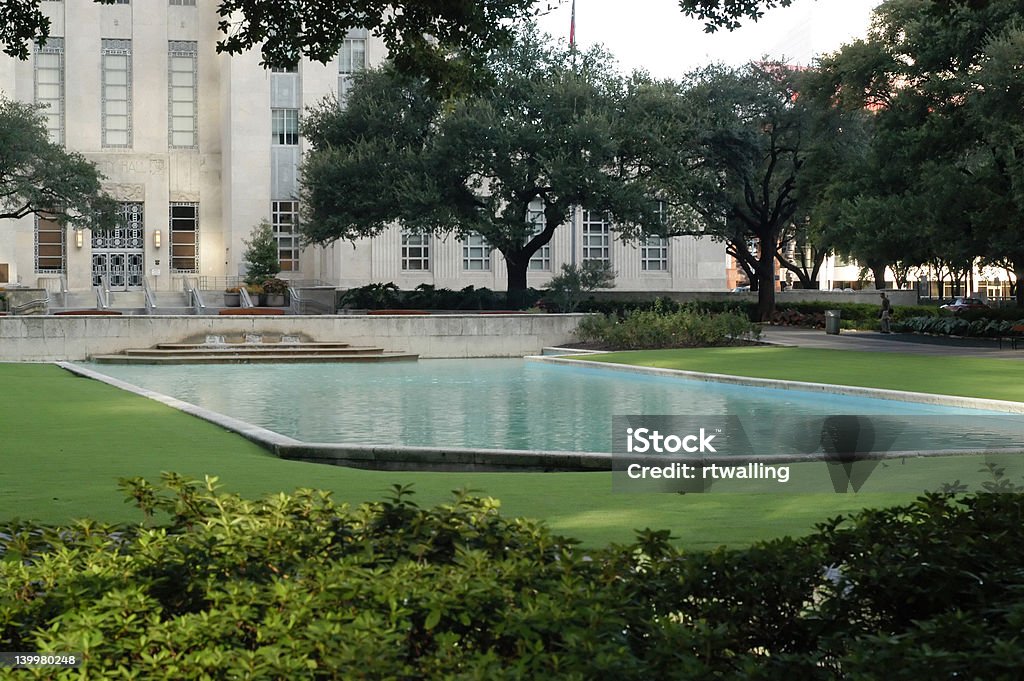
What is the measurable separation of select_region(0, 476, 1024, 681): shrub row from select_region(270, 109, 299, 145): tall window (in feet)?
185

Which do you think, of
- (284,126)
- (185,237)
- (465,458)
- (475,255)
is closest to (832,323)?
(475,255)

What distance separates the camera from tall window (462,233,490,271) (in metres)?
60.0

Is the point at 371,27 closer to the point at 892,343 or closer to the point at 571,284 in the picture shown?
the point at 892,343

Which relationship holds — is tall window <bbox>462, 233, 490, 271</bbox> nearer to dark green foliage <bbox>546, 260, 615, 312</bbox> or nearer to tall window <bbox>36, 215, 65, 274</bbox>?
dark green foliage <bbox>546, 260, 615, 312</bbox>

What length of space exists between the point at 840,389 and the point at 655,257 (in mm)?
42672

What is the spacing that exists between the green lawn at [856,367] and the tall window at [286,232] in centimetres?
3197

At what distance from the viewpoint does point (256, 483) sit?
10.6 meters

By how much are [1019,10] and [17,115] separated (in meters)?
35.3

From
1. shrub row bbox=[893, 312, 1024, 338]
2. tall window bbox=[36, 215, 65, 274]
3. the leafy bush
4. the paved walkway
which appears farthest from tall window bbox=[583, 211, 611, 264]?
the leafy bush

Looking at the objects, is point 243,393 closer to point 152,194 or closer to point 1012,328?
point 1012,328

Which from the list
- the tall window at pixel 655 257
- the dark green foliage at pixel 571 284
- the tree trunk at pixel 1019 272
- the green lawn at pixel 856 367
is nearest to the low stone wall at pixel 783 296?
the tall window at pixel 655 257

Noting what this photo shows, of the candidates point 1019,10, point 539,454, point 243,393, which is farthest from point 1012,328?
point 539,454

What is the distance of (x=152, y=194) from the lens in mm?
61000

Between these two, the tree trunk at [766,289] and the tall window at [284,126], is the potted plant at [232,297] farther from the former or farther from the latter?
the tree trunk at [766,289]
